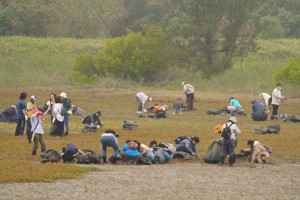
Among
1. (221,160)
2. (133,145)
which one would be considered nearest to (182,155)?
(221,160)

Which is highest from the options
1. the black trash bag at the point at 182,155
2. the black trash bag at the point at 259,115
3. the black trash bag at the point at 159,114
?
the black trash bag at the point at 259,115

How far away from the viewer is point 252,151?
17469mm

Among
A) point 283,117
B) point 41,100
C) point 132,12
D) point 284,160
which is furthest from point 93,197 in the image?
point 132,12

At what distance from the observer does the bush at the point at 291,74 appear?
45500mm

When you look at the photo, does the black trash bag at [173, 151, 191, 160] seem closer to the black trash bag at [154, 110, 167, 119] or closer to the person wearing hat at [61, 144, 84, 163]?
the person wearing hat at [61, 144, 84, 163]

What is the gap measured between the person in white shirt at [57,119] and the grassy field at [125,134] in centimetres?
45

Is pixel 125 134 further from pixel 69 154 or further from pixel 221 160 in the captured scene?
pixel 221 160

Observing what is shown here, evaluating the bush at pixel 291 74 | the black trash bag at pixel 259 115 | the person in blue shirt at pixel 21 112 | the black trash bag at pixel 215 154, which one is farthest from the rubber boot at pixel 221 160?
the bush at pixel 291 74

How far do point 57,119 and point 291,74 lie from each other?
94.7 ft

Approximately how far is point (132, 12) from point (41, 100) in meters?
57.7

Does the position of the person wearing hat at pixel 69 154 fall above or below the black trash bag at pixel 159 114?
below

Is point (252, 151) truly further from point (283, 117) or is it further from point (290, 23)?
point (290, 23)

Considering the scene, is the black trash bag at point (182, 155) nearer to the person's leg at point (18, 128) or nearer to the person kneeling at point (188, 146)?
the person kneeling at point (188, 146)

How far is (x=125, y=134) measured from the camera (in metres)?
23.5
